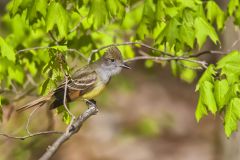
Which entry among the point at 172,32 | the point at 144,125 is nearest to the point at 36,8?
the point at 172,32

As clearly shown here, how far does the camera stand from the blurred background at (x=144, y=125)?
14516 millimetres

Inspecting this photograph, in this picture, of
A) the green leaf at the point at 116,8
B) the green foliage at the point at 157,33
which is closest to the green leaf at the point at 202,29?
the green foliage at the point at 157,33

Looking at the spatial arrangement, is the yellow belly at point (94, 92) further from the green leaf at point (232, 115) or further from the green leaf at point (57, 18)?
the green leaf at point (232, 115)

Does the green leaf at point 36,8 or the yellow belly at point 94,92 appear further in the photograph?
the yellow belly at point 94,92

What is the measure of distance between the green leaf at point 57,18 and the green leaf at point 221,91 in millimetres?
1309

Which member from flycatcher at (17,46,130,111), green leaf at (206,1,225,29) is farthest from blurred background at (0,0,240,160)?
green leaf at (206,1,225,29)

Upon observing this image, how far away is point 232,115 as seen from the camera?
17.6ft

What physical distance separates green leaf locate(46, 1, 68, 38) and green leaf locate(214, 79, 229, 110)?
131 centimetres

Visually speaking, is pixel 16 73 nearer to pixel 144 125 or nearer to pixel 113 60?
pixel 113 60

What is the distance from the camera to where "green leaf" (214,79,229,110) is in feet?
17.7

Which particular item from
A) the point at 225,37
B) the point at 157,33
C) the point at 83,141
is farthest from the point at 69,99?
the point at 83,141

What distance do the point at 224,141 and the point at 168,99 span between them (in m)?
7.39

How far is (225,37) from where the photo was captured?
31.6ft

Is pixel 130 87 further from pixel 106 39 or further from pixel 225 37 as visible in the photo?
pixel 106 39
